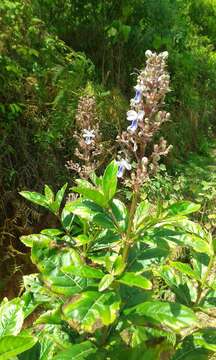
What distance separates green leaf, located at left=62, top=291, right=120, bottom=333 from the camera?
1164mm

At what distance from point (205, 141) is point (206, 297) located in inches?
210

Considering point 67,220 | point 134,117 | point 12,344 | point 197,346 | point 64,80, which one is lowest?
point 197,346

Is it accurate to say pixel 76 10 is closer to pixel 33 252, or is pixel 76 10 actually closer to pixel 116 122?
pixel 116 122

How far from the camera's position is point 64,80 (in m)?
3.95

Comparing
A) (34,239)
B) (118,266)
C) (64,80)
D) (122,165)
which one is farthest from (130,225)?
(64,80)

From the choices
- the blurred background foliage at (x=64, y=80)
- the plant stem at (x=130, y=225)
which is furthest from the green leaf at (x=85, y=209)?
the blurred background foliage at (x=64, y=80)

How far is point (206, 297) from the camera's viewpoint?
1.51m

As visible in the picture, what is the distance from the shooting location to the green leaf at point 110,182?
131cm

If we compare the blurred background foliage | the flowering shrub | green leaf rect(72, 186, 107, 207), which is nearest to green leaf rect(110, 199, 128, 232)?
the flowering shrub

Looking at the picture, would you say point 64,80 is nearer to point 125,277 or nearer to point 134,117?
point 134,117

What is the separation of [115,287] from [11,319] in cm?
28

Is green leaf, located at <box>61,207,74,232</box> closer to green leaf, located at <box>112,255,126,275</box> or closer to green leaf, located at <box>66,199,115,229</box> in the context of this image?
green leaf, located at <box>66,199,115,229</box>

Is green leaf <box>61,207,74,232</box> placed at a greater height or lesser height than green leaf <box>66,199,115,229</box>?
lesser

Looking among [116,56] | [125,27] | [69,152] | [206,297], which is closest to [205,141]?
[116,56]
